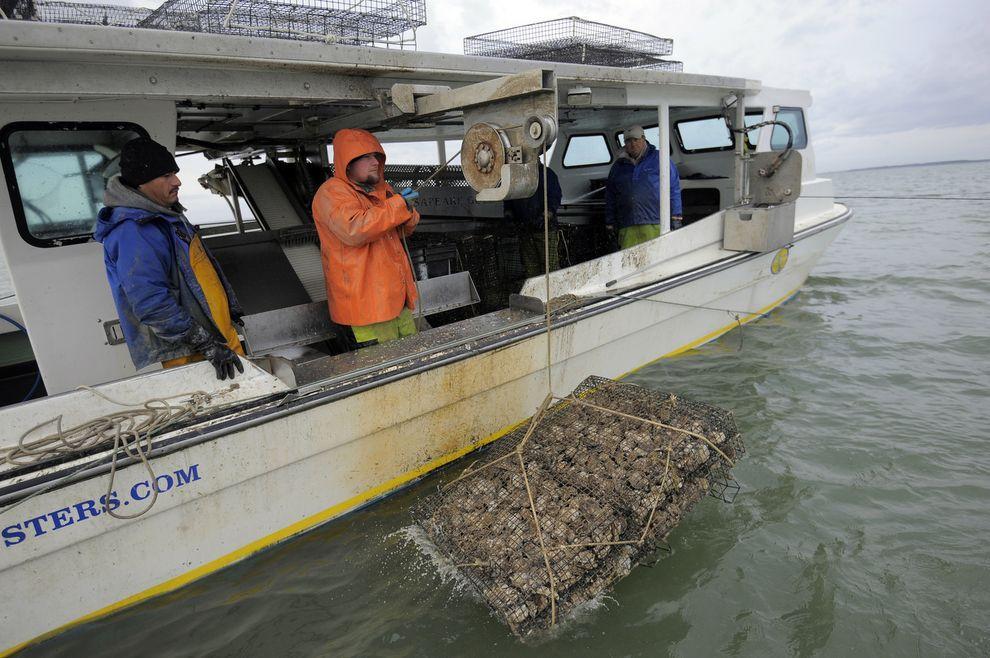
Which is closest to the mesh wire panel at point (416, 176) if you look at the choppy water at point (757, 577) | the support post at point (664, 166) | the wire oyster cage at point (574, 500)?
the support post at point (664, 166)

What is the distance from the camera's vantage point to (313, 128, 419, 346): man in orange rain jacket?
335 centimetres

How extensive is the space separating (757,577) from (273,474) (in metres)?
2.63

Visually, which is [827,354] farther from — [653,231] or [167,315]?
[167,315]

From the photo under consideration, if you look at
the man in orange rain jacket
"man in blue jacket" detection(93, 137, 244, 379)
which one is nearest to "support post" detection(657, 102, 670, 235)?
the man in orange rain jacket

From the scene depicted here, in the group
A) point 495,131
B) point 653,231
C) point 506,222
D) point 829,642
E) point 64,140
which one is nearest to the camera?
point 829,642

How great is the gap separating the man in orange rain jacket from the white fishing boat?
0.86 ft

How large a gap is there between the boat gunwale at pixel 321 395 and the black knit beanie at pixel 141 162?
120cm

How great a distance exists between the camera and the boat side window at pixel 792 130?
641 centimetres

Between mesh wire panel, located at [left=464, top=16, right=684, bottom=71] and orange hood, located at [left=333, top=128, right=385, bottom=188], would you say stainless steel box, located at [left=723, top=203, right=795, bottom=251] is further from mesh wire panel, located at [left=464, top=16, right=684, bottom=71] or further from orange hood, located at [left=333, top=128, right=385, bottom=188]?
orange hood, located at [left=333, top=128, right=385, bottom=188]

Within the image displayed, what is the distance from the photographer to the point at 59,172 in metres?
2.83

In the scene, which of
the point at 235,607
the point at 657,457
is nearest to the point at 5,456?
the point at 235,607

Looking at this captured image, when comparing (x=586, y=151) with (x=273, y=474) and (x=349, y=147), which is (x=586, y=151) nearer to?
(x=349, y=147)

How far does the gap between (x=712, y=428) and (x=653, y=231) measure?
3102 millimetres

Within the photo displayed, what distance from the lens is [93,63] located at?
2.48m
